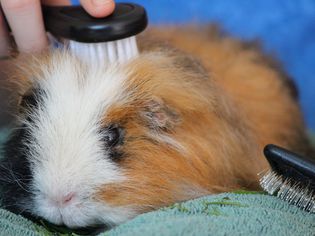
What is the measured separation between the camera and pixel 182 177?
4.47ft

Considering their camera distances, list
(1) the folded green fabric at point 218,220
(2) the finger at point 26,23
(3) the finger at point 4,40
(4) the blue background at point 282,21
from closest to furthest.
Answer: (1) the folded green fabric at point 218,220 < (2) the finger at point 26,23 < (3) the finger at point 4,40 < (4) the blue background at point 282,21

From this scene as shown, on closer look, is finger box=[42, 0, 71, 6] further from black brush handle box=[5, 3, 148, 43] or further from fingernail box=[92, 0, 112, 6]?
fingernail box=[92, 0, 112, 6]

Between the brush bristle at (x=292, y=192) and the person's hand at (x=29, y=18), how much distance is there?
22.2 inches

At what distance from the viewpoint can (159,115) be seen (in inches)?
54.0

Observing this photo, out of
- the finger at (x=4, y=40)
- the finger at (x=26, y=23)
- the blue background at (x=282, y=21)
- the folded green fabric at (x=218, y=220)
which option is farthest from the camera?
the blue background at (x=282, y=21)

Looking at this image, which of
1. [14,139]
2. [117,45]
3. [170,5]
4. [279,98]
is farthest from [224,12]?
[14,139]

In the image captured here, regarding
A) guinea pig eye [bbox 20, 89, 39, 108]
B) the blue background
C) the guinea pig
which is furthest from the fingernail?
the blue background

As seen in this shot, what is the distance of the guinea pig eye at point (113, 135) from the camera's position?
1.27m

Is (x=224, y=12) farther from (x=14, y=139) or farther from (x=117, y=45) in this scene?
(x=14, y=139)

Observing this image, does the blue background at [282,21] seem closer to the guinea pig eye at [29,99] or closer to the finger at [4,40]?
the finger at [4,40]

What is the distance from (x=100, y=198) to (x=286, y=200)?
434 mm

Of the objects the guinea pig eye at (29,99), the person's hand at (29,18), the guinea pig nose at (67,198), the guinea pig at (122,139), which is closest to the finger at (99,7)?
the person's hand at (29,18)

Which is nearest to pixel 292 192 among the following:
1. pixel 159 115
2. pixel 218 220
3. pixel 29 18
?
pixel 218 220

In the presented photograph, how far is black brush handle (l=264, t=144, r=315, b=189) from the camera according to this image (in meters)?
1.23
